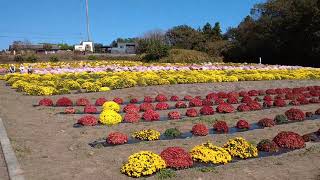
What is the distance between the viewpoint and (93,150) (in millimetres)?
10461

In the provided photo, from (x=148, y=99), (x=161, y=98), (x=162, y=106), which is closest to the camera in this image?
(x=162, y=106)

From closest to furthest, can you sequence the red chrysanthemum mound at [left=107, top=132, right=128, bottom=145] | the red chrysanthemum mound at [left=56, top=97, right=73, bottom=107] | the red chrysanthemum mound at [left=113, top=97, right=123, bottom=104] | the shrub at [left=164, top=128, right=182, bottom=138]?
the red chrysanthemum mound at [left=107, top=132, right=128, bottom=145] → the shrub at [left=164, top=128, right=182, bottom=138] → the red chrysanthemum mound at [left=56, top=97, right=73, bottom=107] → the red chrysanthemum mound at [left=113, top=97, right=123, bottom=104]

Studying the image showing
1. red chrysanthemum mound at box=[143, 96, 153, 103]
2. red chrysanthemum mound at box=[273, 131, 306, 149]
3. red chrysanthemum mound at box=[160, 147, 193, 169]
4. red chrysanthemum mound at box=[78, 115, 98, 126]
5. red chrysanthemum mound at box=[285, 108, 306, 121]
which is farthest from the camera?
red chrysanthemum mound at box=[143, 96, 153, 103]

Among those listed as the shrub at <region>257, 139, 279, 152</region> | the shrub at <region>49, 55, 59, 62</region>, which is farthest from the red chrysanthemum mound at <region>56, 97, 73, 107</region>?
the shrub at <region>49, 55, 59, 62</region>

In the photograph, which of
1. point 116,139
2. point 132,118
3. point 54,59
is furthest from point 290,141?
point 54,59

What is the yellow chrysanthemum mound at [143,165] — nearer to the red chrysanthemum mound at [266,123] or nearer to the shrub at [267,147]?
the shrub at [267,147]

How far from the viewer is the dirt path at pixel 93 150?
8492 millimetres

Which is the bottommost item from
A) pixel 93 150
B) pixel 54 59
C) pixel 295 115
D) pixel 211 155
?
pixel 93 150

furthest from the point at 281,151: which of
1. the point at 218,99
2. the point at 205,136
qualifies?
the point at 218,99

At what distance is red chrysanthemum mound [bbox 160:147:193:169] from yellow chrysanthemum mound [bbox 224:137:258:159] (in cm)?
107

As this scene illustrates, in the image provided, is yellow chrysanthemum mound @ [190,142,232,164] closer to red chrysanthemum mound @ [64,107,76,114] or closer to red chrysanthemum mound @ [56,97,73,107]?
red chrysanthemum mound @ [64,107,76,114]

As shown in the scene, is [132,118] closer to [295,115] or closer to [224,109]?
[224,109]

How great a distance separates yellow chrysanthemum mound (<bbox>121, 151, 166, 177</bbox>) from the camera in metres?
8.33

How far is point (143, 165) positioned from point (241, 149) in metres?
2.39
